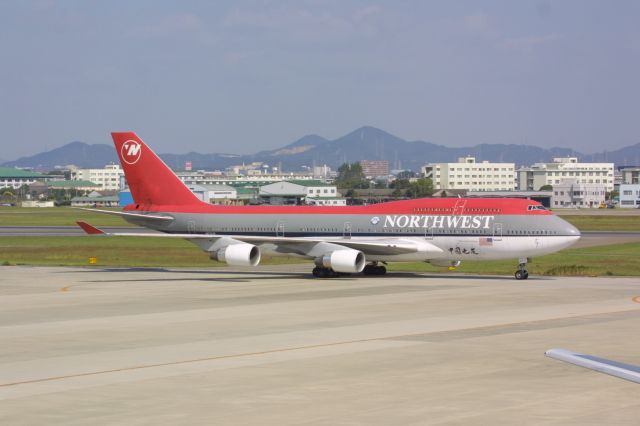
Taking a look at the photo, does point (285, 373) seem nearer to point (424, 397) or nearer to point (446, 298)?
point (424, 397)

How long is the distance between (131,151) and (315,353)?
32.5 m

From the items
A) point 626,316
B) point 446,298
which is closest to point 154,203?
point 446,298

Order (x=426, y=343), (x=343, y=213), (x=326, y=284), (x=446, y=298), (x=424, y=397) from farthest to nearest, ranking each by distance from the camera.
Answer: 1. (x=343, y=213)
2. (x=326, y=284)
3. (x=446, y=298)
4. (x=426, y=343)
5. (x=424, y=397)

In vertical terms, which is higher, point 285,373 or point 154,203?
point 154,203

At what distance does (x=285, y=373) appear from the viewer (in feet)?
72.4

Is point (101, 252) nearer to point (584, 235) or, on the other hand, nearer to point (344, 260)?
point (344, 260)

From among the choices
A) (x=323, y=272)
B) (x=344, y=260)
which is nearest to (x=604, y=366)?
(x=344, y=260)

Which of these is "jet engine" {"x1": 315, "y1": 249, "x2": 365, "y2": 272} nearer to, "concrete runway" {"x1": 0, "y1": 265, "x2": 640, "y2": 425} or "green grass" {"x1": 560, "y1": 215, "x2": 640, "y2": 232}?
"concrete runway" {"x1": 0, "y1": 265, "x2": 640, "y2": 425}

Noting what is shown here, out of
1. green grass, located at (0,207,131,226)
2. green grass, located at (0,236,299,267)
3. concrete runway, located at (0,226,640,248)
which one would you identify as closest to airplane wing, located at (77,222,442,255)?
green grass, located at (0,236,299,267)

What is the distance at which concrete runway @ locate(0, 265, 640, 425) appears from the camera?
18.0 metres

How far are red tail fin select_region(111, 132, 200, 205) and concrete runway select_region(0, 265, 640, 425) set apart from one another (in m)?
10.0

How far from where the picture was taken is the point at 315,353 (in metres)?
25.1

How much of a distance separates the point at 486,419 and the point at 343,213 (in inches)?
1355

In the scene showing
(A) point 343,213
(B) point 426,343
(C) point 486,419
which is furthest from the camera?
(A) point 343,213
